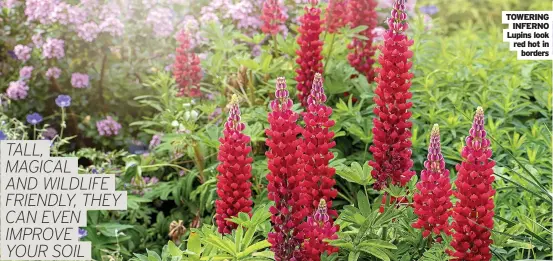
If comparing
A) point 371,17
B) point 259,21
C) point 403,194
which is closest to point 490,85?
point 371,17

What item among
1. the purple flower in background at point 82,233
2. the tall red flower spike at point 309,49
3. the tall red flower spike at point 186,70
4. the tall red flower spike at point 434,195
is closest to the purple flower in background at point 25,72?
the tall red flower spike at point 186,70

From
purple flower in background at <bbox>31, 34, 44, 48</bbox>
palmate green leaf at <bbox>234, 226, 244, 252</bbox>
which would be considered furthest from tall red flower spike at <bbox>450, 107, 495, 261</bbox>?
purple flower in background at <bbox>31, 34, 44, 48</bbox>

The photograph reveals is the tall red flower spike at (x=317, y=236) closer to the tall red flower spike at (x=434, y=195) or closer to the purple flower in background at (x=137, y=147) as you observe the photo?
the tall red flower spike at (x=434, y=195)

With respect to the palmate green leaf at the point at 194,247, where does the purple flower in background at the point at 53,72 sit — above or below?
above

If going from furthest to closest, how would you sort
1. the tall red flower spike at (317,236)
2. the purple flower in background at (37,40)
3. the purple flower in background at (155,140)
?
the purple flower in background at (37,40)
the purple flower in background at (155,140)
the tall red flower spike at (317,236)

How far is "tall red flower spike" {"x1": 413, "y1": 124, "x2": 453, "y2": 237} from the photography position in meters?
2.58

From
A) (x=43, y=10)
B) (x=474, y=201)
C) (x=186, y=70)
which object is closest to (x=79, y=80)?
(x=43, y=10)

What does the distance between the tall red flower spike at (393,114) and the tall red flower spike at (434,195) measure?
0.92 ft

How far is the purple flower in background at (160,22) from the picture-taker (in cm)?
486

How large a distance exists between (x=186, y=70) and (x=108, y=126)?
85 cm

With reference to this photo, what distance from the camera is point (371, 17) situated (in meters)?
4.17

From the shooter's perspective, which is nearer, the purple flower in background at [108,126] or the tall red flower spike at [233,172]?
the tall red flower spike at [233,172]

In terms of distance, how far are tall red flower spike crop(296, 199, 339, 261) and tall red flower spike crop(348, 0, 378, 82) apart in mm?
1611

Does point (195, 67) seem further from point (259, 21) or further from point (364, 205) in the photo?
point (364, 205)
